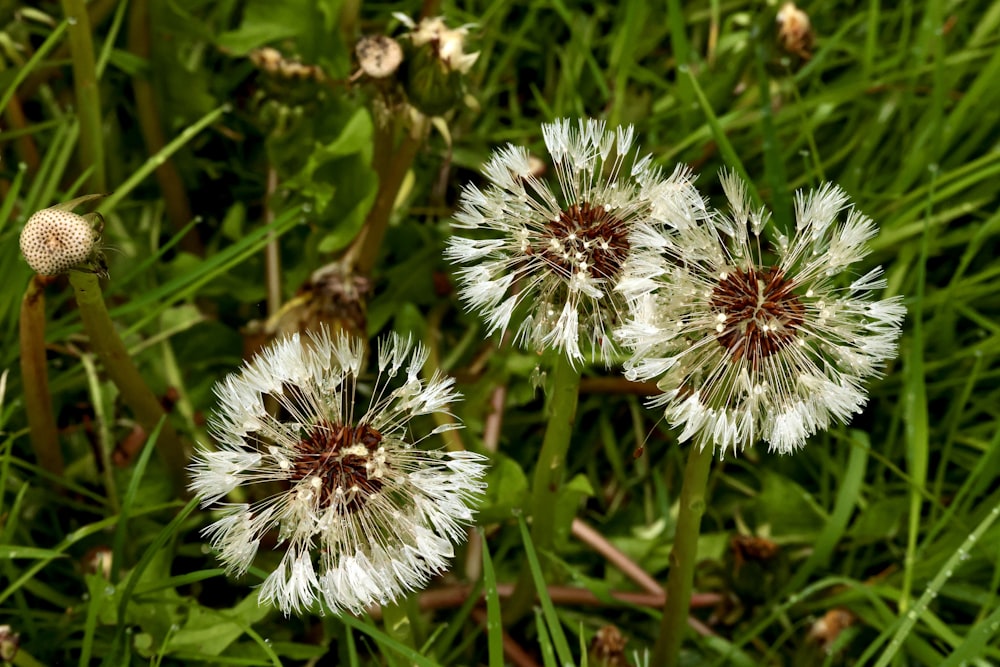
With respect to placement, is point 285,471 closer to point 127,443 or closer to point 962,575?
point 127,443

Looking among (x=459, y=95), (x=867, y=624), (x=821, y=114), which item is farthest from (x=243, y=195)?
(x=867, y=624)

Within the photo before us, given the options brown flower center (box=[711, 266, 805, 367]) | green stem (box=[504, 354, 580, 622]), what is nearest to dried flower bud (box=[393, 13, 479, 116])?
green stem (box=[504, 354, 580, 622])

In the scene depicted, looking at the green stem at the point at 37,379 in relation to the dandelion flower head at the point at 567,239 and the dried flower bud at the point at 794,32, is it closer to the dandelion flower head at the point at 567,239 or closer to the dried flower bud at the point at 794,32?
the dandelion flower head at the point at 567,239

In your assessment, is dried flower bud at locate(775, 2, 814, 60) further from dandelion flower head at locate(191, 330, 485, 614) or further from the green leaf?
dandelion flower head at locate(191, 330, 485, 614)

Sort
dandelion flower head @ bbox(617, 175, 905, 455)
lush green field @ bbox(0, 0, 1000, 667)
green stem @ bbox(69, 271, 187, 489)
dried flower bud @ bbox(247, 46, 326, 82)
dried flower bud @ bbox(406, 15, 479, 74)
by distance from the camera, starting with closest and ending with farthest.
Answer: dandelion flower head @ bbox(617, 175, 905, 455), green stem @ bbox(69, 271, 187, 489), dried flower bud @ bbox(406, 15, 479, 74), lush green field @ bbox(0, 0, 1000, 667), dried flower bud @ bbox(247, 46, 326, 82)

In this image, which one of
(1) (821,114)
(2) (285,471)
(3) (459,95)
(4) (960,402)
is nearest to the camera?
(2) (285,471)

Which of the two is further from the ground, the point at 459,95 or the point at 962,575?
the point at 459,95
